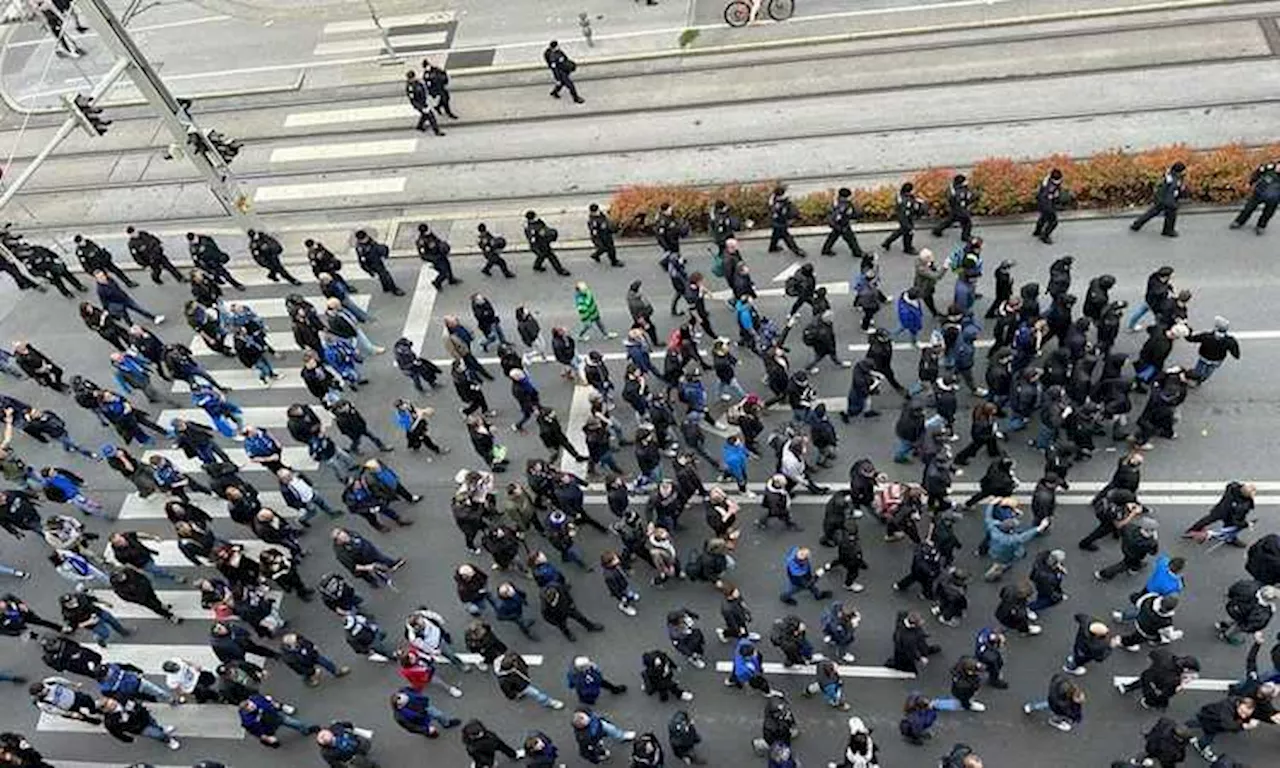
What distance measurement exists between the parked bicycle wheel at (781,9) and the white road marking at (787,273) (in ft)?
30.1

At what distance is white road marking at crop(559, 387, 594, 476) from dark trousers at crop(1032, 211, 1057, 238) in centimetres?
887

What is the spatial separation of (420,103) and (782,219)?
32.8 ft

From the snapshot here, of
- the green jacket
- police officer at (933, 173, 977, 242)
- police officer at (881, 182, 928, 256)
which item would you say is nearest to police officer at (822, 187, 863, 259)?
police officer at (881, 182, 928, 256)

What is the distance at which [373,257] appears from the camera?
20.3 metres

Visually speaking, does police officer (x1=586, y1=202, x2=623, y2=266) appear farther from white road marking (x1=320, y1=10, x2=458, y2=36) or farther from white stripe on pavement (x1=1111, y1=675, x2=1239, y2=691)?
white stripe on pavement (x1=1111, y1=675, x2=1239, y2=691)

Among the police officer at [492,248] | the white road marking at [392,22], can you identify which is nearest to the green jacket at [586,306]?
the police officer at [492,248]

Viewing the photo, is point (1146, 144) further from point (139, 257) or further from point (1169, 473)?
point (139, 257)

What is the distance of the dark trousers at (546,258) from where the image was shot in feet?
67.0

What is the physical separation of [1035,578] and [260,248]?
15.4 meters

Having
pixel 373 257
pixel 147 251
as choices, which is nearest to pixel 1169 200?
pixel 373 257

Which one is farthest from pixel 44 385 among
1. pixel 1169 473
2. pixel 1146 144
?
pixel 1146 144

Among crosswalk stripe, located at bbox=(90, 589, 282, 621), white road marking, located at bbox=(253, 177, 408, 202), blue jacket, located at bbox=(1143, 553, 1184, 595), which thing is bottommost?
crosswalk stripe, located at bbox=(90, 589, 282, 621)

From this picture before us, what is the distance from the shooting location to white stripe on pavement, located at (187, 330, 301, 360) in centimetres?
2078

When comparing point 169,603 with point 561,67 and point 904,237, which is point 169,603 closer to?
point 904,237
